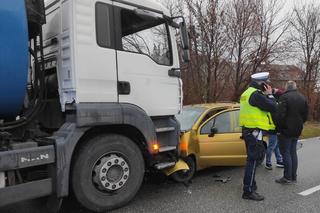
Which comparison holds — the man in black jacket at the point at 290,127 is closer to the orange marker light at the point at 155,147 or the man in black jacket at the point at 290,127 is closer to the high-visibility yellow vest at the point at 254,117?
the high-visibility yellow vest at the point at 254,117

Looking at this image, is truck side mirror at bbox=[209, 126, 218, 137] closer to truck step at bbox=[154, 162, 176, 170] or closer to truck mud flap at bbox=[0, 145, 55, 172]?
truck step at bbox=[154, 162, 176, 170]

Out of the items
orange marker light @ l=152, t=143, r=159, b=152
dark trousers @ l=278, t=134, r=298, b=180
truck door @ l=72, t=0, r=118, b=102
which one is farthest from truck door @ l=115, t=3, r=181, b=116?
dark trousers @ l=278, t=134, r=298, b=180

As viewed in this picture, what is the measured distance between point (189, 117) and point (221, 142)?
75cm

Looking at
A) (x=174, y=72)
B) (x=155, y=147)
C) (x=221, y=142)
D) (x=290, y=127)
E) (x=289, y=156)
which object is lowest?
(x=289, y=156)

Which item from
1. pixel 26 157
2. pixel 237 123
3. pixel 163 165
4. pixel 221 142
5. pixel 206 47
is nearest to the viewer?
pixel 26 157

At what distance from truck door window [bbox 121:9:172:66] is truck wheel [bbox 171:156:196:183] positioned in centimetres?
175

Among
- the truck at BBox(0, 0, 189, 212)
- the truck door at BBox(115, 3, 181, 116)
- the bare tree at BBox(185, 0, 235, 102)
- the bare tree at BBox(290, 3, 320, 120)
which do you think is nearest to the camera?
the truck at BBox(0, 0, 189, 212)

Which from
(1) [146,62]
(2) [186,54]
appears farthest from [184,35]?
(1) [146,62]

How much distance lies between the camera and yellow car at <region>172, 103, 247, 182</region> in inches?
252

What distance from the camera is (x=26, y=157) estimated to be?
420cm

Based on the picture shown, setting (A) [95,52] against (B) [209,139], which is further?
(B) [209,139]

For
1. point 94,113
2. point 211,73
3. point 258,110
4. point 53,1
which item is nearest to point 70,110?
point 94,113

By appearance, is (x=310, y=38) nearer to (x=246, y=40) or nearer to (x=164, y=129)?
(x=246, y=40)

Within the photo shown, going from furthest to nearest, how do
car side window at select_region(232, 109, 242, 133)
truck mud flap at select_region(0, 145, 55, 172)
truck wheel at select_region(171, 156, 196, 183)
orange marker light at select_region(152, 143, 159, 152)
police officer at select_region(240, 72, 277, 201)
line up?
car side window at select_region(232, 109, 242, 133)
truck wheel at select_region(171, 156, 196, 183)
police officer at select_region(240, 72, 277, 201)
orange marker light at select_region(152, 143, 159, 152)
truck mud flap at select_region(0, 145, 55, 172)
